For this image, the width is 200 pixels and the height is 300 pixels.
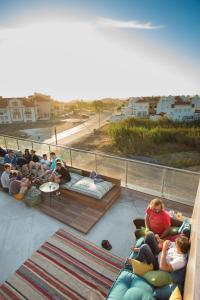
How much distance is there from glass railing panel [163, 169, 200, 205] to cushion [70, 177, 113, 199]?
5.01ft

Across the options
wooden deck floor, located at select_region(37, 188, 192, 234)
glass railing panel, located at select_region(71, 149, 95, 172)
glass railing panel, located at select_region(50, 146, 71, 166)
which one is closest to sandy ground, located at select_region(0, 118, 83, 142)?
glass railing panel, located at select_region(50, 146, 71, 166)

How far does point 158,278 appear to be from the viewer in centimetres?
213

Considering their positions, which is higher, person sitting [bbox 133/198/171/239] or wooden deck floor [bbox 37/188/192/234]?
person sitting [bbox 133/198/171/239]

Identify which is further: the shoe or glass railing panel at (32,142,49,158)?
glass railing panel at (32,142,49,158)

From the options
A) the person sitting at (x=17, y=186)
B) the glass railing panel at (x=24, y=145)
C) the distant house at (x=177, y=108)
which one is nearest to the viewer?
the person sitting at (x=17, y=186)

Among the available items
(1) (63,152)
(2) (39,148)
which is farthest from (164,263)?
(2) (39,148)

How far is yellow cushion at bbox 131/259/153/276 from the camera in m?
2.30

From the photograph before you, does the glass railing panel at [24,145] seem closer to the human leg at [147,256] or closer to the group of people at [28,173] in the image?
the group of people at [28,173]

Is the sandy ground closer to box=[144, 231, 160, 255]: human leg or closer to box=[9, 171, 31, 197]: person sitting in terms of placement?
box=[9, 171, 31, 197]: person sitting

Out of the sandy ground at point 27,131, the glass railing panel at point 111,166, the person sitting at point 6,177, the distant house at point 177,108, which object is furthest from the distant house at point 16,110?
the glass railing panel at point 111,166

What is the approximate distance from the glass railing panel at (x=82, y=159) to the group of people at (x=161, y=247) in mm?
3208

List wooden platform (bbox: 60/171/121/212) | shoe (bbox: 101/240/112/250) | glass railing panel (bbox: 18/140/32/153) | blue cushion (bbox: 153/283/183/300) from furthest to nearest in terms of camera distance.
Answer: glass railing panel (bbox: 18/140/32/153), wooden platform (bbox: 60/171/121/212), shoe (bbox: 101/240/112/250), blue cushion (bbox: 153/283/183/300)

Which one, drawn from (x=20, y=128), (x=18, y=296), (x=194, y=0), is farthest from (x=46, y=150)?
(x=20, y=128)

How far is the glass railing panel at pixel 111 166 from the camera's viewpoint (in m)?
5.33
